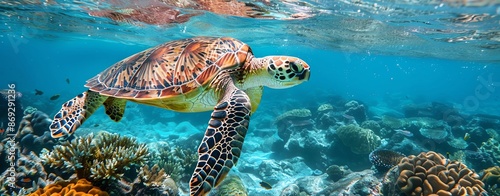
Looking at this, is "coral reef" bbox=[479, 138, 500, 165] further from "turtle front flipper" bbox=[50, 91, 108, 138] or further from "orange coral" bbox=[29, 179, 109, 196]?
"turtle front flipper" bbox=[50, 91, 108, 138]

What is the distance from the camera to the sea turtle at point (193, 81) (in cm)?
354

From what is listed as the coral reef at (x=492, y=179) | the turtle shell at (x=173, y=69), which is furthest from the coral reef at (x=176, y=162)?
the coral reef at (x=492, y=179)

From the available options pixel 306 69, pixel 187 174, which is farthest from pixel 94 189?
pixel 187 174

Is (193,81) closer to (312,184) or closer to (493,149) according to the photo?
(312,184)

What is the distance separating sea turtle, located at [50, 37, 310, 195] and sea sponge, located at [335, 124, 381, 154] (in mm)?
6639

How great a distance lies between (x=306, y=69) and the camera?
3.78 metres

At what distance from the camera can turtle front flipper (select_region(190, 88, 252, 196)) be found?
2445 mm

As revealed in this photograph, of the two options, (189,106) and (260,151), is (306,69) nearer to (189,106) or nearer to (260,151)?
(189,106)

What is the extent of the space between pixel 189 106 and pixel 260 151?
31.5 feet

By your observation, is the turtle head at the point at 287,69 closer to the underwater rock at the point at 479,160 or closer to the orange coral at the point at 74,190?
the orange coral at the point at 74,190

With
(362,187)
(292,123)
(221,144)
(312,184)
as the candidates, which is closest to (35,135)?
(221,144)

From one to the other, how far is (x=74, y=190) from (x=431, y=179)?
5267 millimetres

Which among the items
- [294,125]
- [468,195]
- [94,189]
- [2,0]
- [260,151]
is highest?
[2,0]

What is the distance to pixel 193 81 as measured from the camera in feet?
11.9
